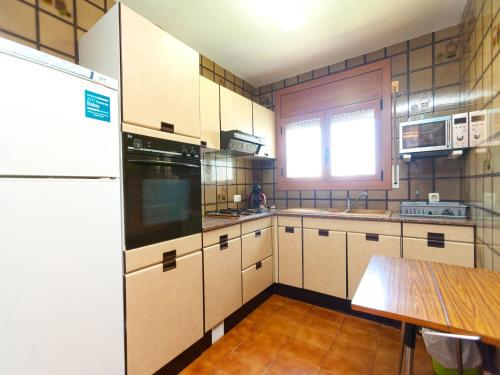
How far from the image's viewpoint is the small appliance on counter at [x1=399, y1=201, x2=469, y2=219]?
1.84 metres

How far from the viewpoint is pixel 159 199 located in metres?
1.44

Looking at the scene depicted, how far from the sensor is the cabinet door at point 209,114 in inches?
78.9

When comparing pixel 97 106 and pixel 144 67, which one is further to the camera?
pixel 144 67

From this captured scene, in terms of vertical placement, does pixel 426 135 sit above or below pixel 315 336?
above

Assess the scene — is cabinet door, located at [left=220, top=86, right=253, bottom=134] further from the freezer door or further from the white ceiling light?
the freezer door

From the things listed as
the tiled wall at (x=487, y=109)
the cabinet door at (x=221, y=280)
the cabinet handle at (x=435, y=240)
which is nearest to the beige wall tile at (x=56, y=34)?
the cabinet door at (x=221, y=280)

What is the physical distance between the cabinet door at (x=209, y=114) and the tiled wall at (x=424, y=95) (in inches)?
66.2

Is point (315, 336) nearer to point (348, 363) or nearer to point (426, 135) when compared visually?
point (348, 363)

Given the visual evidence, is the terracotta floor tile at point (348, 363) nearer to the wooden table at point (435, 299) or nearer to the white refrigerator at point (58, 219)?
the wooden table at point (435, 299)

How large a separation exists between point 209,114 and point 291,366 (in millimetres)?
2039

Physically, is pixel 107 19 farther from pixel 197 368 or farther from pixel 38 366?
pixel 197 368

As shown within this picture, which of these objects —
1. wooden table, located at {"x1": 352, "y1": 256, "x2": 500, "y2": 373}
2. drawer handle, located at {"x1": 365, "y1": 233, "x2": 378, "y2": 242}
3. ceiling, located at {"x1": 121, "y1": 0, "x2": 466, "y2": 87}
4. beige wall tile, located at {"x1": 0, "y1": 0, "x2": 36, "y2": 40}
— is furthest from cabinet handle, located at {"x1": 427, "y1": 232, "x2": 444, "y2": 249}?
beige wall tile, located at {"x1": 0, "y1": 0, "x2": 36, "y2": 40}

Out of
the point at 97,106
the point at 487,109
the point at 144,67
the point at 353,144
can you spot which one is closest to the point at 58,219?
the point at 97,106

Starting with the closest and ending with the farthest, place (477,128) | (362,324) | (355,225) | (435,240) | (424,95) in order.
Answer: (477,128) < (435,240) < (362,324) < (355,225) < (424,95)
